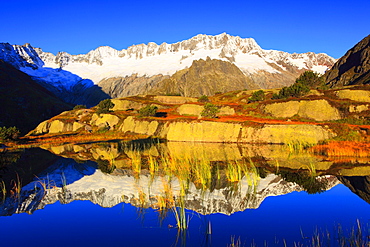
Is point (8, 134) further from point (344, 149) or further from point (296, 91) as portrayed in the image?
point (296, 91)

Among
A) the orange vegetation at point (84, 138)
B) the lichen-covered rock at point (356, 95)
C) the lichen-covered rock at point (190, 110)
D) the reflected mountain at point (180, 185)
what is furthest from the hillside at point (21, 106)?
the lichen-covered rock at point (356, 95)

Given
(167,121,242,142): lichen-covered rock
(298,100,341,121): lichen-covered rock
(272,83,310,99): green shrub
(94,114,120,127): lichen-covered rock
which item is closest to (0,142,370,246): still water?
(167,121,242,142): lichen-covered rock

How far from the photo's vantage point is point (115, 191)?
64.7ft

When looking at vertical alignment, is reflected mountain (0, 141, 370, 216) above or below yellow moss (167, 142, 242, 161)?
below

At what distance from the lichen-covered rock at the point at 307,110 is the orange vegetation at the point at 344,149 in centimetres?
2286

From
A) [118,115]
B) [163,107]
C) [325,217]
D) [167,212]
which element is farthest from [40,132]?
[325,217]

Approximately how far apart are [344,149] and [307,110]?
3063cm

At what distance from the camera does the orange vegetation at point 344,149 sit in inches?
1371

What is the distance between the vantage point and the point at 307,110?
6500 centimetres

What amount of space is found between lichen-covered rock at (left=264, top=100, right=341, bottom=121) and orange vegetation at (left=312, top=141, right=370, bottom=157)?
75.0 ft

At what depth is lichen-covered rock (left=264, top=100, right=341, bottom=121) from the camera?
2448 inches

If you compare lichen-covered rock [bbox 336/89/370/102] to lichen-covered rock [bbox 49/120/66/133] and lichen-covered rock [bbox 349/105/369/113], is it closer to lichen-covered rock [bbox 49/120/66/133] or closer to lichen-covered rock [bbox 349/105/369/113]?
lichen-covered rock [bbox 349/105/369/113]

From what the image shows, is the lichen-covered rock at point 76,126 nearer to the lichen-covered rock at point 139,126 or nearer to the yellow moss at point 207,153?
the lichen-covered rock at point 139,126

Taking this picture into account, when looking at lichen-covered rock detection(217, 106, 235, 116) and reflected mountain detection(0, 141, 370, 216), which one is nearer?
reflected mountain detection(0, 141, 370, 216)
